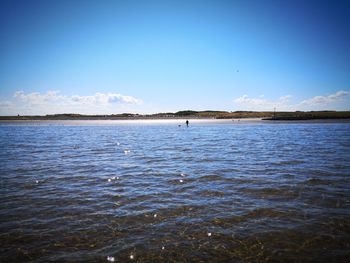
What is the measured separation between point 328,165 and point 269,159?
4.43 meters

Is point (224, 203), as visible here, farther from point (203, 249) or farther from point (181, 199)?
point (203, 249)

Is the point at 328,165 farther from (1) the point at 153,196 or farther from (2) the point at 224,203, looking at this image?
(1) the point at 153,196

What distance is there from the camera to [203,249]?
6961 millimetres

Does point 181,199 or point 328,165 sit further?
point 328,165

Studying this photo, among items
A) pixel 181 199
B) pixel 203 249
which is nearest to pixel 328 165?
pixel 181 199

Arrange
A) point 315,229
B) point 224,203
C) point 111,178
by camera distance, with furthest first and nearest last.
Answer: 1. point 111,178
2. point 224,203
3. point 315,229

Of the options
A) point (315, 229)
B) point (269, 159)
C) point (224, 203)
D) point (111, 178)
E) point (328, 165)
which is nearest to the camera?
point (315, 229)

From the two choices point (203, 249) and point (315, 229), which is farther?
point (315, 229)

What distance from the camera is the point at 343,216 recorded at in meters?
9.01

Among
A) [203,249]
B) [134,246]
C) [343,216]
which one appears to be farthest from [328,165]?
[134,246]

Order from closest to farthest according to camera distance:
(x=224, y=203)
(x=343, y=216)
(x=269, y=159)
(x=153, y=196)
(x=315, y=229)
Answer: (x=315, y=229)
(x=343, y=216)
(x=224, y=203)
(x=153, y=196)
(x=269, y=159)

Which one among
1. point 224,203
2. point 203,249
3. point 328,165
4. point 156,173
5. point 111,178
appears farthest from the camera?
point 328,165

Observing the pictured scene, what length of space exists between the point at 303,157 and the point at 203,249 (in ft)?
59.9

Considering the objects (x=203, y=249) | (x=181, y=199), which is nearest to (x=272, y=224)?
(x=203, y=249)
